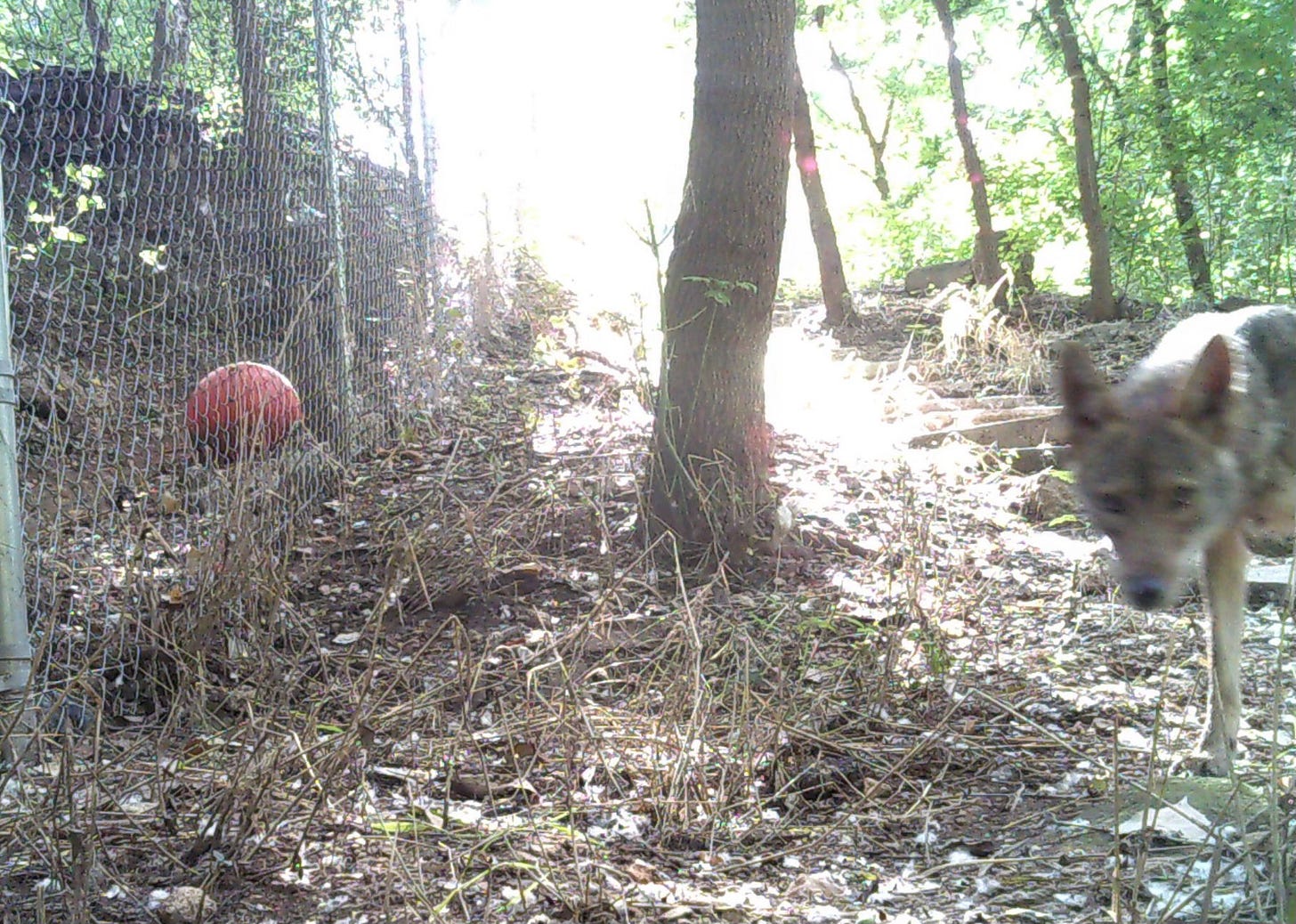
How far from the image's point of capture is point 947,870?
3.03 meters

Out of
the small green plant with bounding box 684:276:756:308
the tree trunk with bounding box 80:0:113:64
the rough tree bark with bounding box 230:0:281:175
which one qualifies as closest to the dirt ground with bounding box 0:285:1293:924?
the small green plant with bounding box 684:276:756:308

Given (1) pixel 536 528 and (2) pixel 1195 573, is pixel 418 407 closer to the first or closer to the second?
(1) pixel 536 528

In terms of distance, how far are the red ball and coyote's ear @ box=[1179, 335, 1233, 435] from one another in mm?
3767

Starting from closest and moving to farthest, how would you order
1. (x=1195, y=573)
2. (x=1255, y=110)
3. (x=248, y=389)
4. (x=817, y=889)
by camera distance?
1. (x=817, y=889)
2. (x=1195, y=573)
3. (x=248, y=389)
4. (x=1255, y=110)

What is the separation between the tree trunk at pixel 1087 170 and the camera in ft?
46.0

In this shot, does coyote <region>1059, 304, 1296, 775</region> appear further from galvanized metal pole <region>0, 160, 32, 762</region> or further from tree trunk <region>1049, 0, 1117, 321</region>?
tree trunk <region>1049, 0, 1117, 321</region>

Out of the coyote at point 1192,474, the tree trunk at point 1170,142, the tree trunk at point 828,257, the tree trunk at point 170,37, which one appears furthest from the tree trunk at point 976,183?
the tree trunk at point 170,37

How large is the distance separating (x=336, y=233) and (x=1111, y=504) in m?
5.23

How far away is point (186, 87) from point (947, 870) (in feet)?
19.1

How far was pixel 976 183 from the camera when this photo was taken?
15.3 metres

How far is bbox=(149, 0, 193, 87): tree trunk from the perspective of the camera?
571cm

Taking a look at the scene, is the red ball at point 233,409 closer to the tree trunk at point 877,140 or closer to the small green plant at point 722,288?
the small green plant at point 722,288

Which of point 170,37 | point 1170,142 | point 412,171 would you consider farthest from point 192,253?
point 1170,142

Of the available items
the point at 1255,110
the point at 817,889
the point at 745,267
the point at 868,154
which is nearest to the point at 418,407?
the point at 745,267
